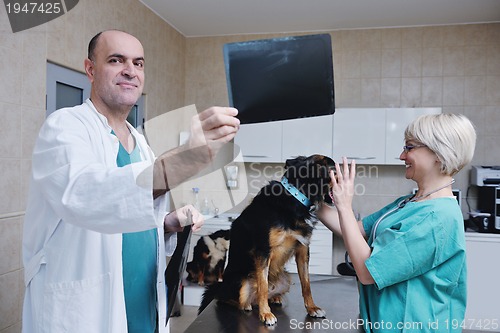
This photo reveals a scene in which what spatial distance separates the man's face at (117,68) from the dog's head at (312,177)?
0.68 metres

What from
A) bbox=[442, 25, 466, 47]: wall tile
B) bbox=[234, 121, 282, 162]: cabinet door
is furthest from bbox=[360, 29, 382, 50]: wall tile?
bbox=[234, 121, 282, 162]: cabinet door

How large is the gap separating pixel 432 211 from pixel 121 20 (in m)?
3.13

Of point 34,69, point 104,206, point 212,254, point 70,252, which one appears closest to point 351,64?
point 212,254

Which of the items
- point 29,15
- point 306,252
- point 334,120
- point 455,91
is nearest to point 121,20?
point 29,15

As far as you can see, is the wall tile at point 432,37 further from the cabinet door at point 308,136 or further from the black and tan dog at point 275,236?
the black and tan dog at point 275,236

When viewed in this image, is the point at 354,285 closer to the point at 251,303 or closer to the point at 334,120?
the point at 251,303

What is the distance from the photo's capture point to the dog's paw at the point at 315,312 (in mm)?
1592

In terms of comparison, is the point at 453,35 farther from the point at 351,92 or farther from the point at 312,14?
the point at 312,14

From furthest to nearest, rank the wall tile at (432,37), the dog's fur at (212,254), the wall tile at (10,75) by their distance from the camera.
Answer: the wall tile at (432,37) → the dog's fur at (212,254) → the wall tile at (10,75)

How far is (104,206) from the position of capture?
75 centimetres

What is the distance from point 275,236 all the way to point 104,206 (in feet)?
2.93

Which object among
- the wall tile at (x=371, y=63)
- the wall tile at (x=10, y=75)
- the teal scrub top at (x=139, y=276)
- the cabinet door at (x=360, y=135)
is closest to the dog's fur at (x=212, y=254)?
the cabinet door at (x=360, y=135)

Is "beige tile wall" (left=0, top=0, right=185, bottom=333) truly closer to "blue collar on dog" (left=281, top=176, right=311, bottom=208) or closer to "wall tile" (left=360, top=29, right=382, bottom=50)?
"blue collar on dog" (left=281, top=176, right=311, bottom=208)

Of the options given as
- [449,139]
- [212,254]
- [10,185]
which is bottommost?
[212,254]
